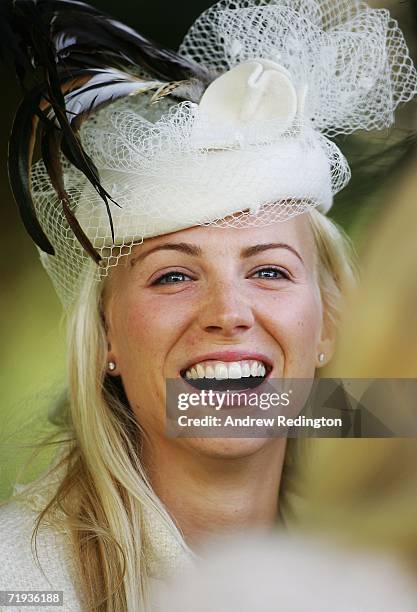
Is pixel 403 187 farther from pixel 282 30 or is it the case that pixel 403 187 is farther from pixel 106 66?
pixel 106 66

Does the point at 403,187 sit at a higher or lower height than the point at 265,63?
lower

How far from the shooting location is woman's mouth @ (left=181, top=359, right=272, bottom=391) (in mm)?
1494

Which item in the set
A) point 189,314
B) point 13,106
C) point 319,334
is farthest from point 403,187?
point 13,106

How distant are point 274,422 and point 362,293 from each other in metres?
0.31

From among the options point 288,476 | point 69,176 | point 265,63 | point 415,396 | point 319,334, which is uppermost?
point 265,63

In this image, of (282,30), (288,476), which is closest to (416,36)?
(282,30)

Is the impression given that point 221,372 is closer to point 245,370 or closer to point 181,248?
point 245,370

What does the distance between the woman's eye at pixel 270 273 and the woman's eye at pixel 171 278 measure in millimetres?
135

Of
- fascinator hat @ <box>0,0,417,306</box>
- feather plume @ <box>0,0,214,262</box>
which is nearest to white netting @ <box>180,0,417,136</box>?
fascinator hat @ <box>0,0,417,306</box>

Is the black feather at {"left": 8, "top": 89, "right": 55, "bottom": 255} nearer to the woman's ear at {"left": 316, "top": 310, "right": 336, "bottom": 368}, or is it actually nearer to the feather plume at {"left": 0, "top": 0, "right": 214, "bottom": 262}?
the feather plume at {"left": 0, "top": 0, "right": 214, "bottom": 262}

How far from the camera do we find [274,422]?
5.00 ft

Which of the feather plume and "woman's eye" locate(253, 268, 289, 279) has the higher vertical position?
the feather plume

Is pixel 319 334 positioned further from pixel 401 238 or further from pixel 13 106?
pixel 13 106

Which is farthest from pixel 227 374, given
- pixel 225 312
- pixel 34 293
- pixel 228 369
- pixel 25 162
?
pixel 25 162
